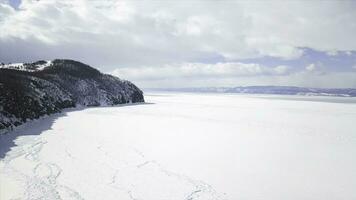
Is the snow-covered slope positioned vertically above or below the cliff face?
above

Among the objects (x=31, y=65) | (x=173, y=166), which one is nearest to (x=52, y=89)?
(x=31, y=65)

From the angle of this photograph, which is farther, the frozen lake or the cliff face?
the cliff face

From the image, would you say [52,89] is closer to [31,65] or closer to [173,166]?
A: [31,65]

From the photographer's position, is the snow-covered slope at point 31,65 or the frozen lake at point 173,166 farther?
the snow-covered slope at point 31,65

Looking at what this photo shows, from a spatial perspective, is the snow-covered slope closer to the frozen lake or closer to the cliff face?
the cliff face

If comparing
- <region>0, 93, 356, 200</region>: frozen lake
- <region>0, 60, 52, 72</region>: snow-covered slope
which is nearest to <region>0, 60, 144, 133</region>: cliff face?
<region>0, 60, 52, 72</region>: snow-covered slope

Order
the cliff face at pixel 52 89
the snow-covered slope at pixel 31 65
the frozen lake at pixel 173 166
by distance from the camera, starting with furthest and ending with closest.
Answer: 1. the snow-covered slope at pixel 31 65
2. the cliff face at pixel 52 89
3. the frozen lake at pixel 173 166

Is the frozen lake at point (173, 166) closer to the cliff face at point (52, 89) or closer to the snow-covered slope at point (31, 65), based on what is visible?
the cliff face at point (52, 89)

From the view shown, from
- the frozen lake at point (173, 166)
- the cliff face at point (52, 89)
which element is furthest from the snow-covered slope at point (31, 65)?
the frozen lake at point (173, 166)

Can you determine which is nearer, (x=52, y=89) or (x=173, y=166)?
(x=173, y=166)
